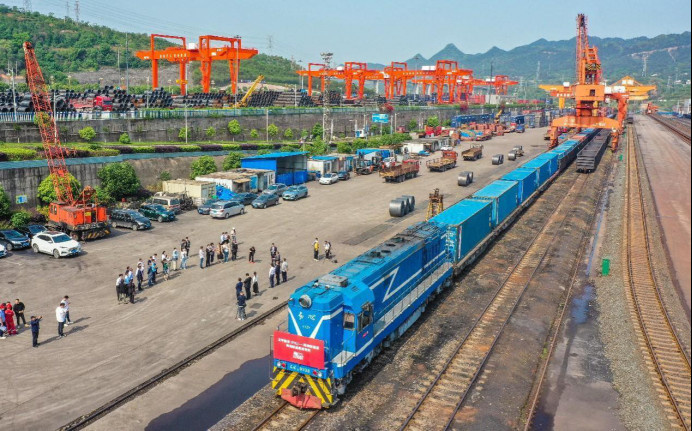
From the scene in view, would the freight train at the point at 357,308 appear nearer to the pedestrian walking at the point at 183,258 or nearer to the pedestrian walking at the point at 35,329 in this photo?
the pedestrian walking at the point at 35,329

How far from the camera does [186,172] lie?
6450 centimetres

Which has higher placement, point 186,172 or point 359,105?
point 359,105

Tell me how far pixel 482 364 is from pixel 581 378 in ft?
12.3

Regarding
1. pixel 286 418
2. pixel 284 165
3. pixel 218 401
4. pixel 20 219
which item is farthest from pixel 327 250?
pixel 284 165

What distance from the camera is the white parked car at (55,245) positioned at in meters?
36.1

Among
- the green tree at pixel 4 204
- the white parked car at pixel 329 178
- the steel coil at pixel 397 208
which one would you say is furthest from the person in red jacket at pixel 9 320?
the white parked car at pixel 329 178

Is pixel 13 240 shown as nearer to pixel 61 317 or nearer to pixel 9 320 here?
pixel 9 320

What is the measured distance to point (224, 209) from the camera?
48.1m

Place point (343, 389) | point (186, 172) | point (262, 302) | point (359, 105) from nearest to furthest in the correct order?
point (343, 389) < point (262, 302) < point (186, 172) < point (359, 105)

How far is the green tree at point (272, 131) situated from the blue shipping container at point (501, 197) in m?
48.7

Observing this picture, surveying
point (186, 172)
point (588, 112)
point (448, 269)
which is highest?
point (588, 112)

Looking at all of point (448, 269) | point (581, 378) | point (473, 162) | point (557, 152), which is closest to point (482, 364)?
point (581, 378)

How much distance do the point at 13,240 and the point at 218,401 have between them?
1044 inches

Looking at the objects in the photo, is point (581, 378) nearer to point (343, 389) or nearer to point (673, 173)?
point (343, 389)
